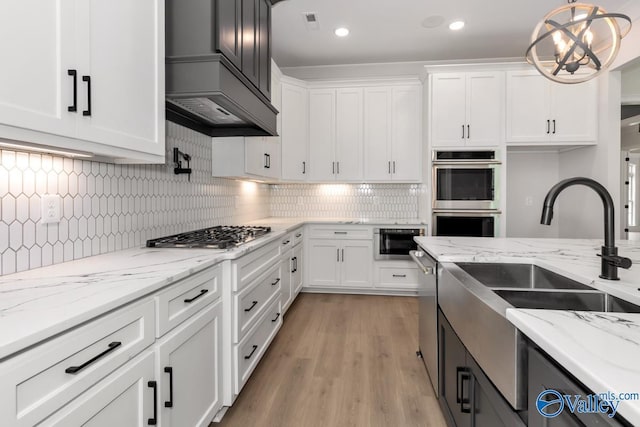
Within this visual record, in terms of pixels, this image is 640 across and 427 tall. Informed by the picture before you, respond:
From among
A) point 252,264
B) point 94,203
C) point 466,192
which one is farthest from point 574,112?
point 94,203

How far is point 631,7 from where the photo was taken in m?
3.05

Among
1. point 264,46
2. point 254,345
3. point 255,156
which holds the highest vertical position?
point 264,46

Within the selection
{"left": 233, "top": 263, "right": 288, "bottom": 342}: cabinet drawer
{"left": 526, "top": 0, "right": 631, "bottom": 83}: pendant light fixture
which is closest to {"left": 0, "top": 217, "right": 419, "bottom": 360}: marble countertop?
{"left": 233, "top": 263, "right": 288, "bottom": 342}: cabinet drawer

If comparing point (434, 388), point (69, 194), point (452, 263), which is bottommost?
point (434, 388)

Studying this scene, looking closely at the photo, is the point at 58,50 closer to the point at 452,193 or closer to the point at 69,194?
the point at 69,194

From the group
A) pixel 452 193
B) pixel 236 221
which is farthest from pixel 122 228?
pixel 452 193

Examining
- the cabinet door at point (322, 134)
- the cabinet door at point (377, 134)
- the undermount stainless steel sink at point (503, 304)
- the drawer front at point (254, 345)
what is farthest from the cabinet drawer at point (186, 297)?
the cabinet door at point (377, 134)

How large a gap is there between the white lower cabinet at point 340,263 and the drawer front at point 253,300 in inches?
56.0

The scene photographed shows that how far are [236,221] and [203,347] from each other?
2014 millimetres

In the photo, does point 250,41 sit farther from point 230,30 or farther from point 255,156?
point 255,156

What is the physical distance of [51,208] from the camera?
142 centimetres

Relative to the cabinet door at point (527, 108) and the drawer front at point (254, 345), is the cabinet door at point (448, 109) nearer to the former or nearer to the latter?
the cabinet door at point (527, 108)

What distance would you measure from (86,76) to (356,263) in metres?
3.35

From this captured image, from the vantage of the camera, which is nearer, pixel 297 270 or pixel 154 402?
pixel 154 402
